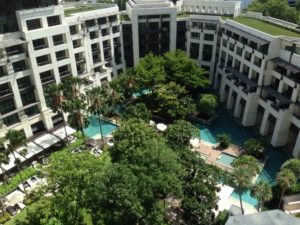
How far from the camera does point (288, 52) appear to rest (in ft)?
208

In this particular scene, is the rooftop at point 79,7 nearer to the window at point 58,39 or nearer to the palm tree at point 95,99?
the window at point 58,39

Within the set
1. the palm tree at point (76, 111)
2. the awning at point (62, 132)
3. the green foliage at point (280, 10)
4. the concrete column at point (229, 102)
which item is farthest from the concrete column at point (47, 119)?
the green foliage at point (280, 10)

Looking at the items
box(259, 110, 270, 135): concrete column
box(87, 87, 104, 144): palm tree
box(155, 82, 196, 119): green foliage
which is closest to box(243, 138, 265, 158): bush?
box(259, 110, 270, 135): concrete column

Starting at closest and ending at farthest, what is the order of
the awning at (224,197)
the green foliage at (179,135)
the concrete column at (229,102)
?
the awning at (224,197), the green foliage at (179,135), the concrete column at (229,102)

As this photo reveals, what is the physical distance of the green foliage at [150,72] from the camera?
8062 centimetres

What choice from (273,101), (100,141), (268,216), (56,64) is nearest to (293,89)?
(273,101)

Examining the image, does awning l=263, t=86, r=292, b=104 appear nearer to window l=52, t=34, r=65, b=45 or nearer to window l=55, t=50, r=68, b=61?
window l=55, t=50, r=68, b=61

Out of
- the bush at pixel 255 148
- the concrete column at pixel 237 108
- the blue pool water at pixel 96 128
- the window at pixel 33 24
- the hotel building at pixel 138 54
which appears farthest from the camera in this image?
the concrete column at pixel 237 108

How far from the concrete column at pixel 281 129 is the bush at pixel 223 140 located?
1022 cm

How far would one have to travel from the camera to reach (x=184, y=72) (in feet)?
271

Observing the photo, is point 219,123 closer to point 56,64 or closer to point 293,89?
point 293,89

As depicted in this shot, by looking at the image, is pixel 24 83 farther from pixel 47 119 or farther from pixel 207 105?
pixel 207 105

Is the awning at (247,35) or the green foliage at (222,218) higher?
the awning at (247,35)

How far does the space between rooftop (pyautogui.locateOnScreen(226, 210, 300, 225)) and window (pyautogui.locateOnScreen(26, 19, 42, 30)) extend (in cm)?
5775
